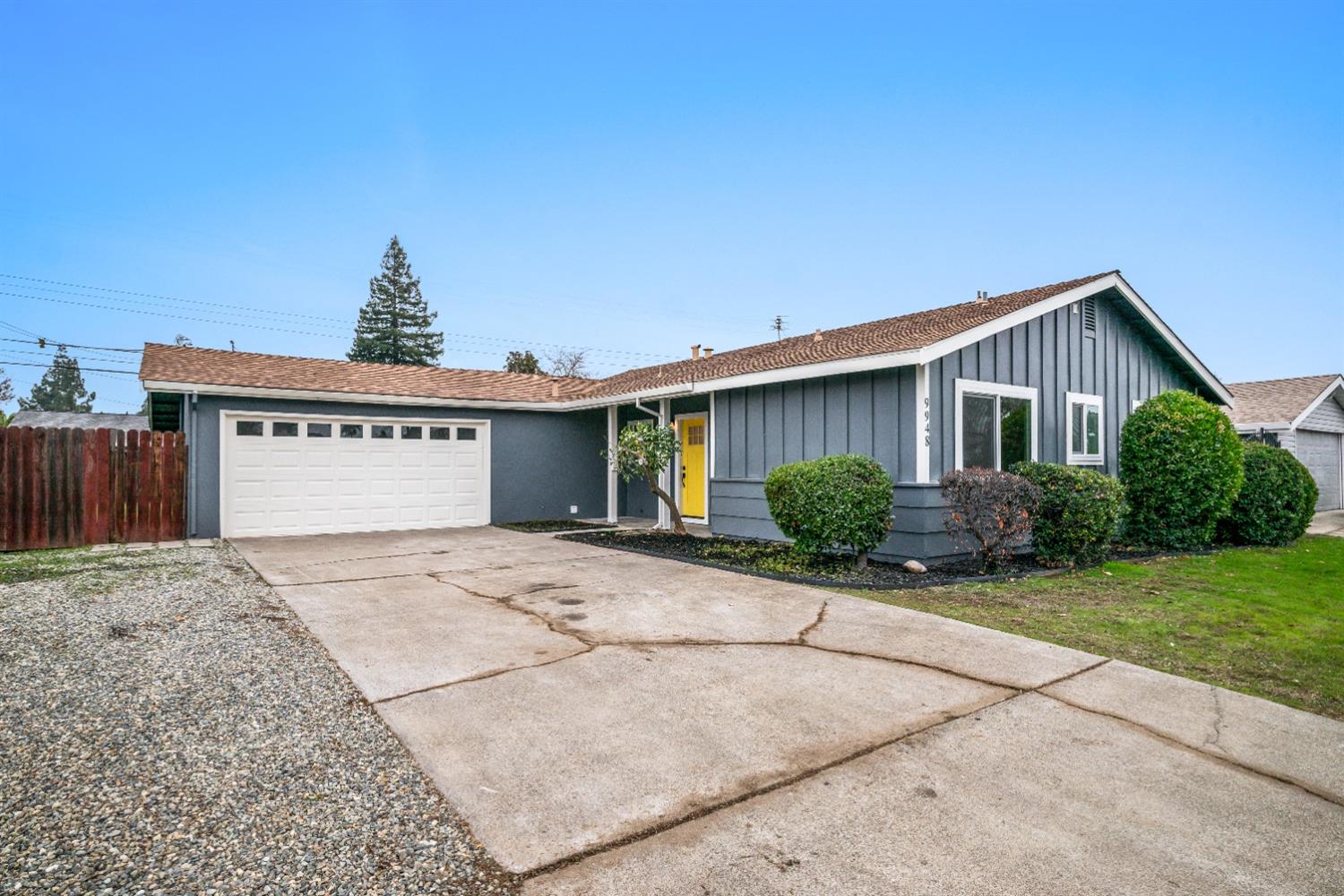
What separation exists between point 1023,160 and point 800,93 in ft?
17.9

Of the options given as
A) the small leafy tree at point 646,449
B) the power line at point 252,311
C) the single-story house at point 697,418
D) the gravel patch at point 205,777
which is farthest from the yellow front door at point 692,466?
the power line at point 252,311

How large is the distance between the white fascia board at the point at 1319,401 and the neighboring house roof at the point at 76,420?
39348mm

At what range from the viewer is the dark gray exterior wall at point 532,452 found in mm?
11938

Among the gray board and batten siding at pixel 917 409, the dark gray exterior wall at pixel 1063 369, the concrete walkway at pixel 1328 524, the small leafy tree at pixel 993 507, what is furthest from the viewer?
the concrete walkway at pixel 1328 524

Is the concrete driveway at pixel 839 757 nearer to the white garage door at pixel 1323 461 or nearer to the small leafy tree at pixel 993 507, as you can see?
the small leafy tree at pixel 993 507

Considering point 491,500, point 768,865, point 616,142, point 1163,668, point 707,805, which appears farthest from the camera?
point 616,142

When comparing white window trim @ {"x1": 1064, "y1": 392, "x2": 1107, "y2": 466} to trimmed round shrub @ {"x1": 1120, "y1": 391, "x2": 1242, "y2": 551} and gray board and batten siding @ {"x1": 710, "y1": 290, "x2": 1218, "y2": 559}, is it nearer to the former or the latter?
gray board and batten siding @ {"x1": 710, "y1": 290, "x2": 1218, "y2": 559}

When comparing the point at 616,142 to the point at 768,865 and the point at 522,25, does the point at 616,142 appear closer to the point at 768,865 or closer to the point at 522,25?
the point at 522,25

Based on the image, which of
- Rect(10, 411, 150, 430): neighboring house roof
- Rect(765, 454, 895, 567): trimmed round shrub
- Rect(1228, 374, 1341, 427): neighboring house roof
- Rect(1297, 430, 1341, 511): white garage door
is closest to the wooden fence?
Rect(765, 454, 895, 567): trimmed round shrub

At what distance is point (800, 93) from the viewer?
1526 centimetres

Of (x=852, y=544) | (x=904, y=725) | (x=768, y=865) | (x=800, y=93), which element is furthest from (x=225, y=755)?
(x=800, y=93)

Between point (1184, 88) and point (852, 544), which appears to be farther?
point (1184, 88)

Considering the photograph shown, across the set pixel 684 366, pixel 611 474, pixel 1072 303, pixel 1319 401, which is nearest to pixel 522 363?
pixel 611 474

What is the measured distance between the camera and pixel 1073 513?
306 inches
